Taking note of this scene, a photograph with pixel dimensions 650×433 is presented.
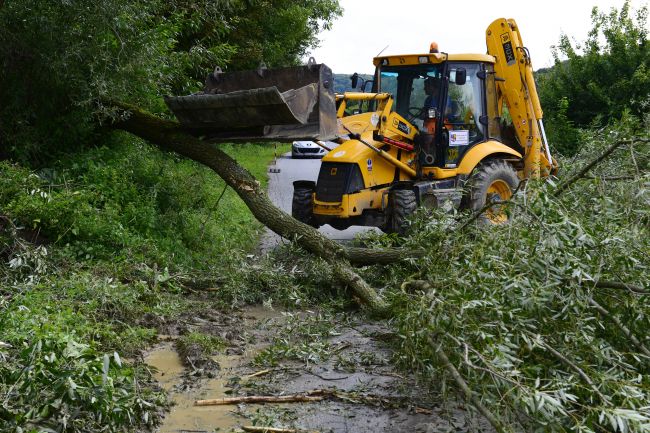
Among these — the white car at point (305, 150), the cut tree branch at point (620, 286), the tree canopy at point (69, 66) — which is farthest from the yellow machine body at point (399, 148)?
the white car at point (305, 150)

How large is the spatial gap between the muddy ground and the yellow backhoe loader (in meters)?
2.98

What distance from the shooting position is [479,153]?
11.5 metres

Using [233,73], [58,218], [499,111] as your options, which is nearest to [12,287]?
[58,218]

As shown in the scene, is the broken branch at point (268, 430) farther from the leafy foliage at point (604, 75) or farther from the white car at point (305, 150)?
the white car at point (305, 150)

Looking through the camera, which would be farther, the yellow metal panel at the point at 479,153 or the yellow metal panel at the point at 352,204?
the yellow metal panel at the point at 479,153

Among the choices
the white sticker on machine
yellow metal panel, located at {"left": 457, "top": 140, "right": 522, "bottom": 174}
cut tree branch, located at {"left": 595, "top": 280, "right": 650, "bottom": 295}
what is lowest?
cut tree branch, located at {"left": 595, "top": 280, "right": 650, "bottom": 295}

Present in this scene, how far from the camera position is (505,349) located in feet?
15.3

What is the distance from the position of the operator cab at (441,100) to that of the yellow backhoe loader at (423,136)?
0.01 meters

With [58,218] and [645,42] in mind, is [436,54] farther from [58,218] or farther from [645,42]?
[645,42]

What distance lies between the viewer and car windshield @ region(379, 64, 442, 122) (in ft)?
37.3

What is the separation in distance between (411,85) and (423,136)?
83cm

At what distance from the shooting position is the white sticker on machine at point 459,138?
11328mm

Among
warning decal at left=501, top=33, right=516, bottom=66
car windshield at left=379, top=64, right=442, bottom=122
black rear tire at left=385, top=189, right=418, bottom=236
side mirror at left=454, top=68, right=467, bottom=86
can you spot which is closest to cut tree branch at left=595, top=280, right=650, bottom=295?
black rear tire at left=385, top=189, right=418, bottom=236

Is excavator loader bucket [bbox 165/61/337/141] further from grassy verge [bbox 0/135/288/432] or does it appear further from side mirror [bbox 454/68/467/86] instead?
side mirror [bbox 454/68/467/86]
